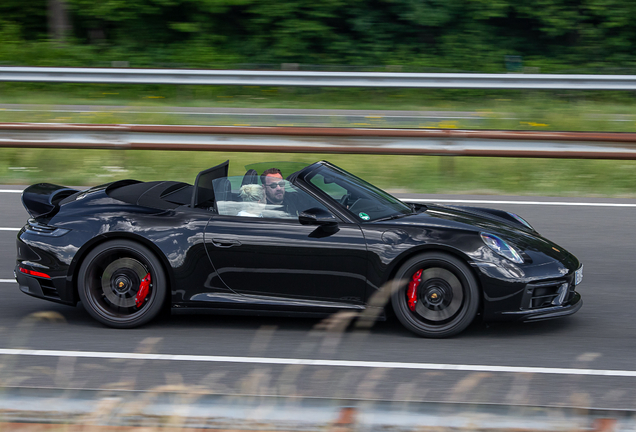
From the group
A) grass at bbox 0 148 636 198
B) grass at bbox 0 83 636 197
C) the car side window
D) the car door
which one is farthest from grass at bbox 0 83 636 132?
the car door

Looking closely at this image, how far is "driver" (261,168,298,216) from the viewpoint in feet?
18.0

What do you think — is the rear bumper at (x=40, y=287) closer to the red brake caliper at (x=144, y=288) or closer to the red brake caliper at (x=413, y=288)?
the red brake caliper at (x=144, y=288)

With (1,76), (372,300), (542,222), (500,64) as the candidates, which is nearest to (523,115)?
(542,222)

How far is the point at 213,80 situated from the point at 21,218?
9053 mm

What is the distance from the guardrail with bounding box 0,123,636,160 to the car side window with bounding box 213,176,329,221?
4.61 metres

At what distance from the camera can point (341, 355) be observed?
5.00 meters

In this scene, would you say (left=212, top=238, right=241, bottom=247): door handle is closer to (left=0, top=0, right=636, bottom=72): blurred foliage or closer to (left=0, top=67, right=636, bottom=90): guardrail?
(left=0, top=67, right=636, bottom=90): guardrail

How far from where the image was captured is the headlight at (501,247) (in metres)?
5.22

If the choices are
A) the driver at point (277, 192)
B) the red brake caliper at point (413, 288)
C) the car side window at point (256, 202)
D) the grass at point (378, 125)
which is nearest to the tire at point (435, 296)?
the red brake caliper at point (413, 288)

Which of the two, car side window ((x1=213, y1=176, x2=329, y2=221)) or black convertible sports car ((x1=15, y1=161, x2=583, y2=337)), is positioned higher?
car side window ((x1=213, y1=176, x2=329, y2=221))

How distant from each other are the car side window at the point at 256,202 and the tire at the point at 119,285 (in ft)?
2.17

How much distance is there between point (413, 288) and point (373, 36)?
59.9 feet

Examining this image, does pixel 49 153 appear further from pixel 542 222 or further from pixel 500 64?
pixel 500 64

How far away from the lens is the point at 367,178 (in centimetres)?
1073
